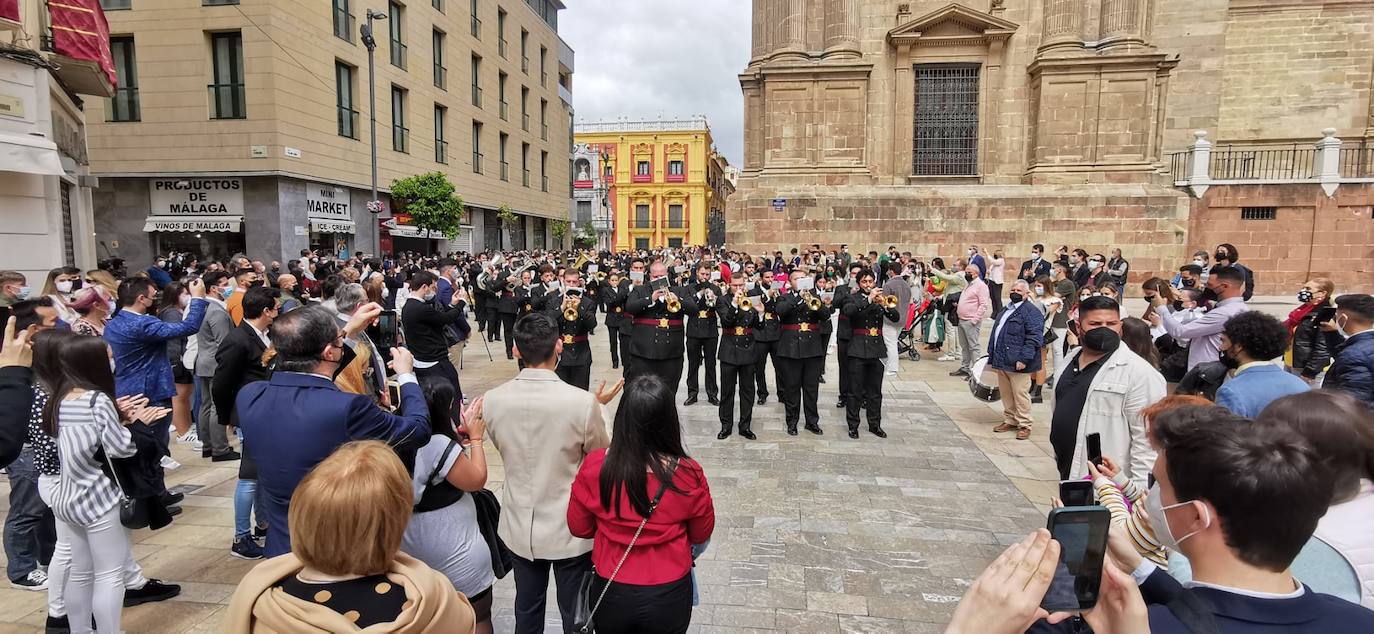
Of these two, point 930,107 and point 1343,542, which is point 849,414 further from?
point 930,107

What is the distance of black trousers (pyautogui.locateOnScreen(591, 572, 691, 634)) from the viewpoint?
244cm

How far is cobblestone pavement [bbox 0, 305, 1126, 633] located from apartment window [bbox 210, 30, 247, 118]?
15330 mm

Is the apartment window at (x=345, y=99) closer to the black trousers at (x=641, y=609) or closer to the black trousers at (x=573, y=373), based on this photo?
the black trousers at (x=573, y=373)

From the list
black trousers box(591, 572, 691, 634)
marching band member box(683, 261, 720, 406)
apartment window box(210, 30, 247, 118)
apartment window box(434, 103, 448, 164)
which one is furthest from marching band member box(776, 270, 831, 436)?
apartment window box(434, 103, 448, 164)

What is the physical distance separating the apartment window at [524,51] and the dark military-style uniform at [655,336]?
31.0m

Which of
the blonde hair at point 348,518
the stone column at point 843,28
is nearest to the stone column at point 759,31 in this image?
the stone column at point 843,28

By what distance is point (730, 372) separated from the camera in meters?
7.59

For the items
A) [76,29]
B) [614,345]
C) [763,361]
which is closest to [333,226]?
[76,29]

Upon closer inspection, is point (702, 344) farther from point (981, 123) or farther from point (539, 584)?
point (981, 123)

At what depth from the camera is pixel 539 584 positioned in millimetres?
3008

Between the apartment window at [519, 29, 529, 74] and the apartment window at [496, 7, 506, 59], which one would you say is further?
the apartment window at [519, 29, 529, 74]

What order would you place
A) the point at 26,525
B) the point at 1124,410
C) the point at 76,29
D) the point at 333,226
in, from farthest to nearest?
1. the point at 333,226
2. the point at 76,29
3. the point at 26,525
4. the point at 1124,410

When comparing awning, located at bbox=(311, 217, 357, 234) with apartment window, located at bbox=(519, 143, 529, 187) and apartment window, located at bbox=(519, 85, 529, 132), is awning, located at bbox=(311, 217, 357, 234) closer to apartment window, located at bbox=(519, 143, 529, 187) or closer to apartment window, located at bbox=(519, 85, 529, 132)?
apartment window, located at bbox=(519, 143, 529, 187)

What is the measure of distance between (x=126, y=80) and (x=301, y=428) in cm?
2238
